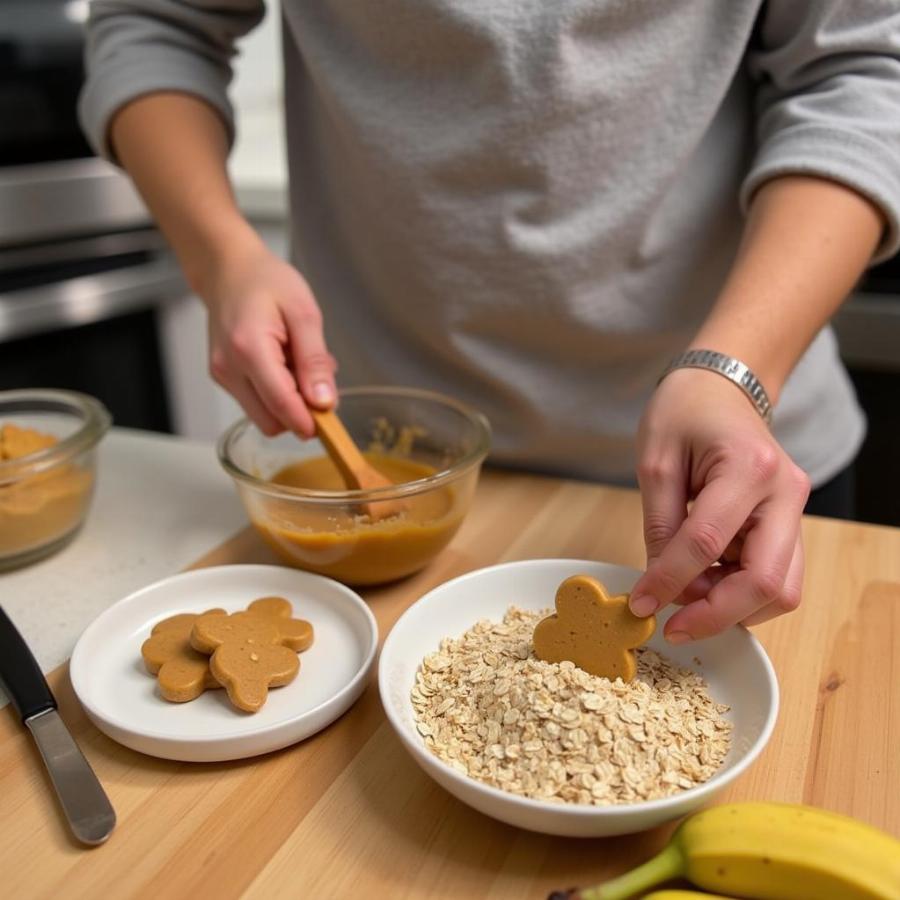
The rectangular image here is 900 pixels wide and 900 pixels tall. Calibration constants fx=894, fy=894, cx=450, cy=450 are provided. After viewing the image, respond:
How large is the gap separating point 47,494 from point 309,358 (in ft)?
0.93

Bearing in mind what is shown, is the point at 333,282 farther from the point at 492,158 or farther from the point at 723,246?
the point at 723,246

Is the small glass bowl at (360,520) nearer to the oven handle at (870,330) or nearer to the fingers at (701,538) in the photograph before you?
the fingers at (701,538)

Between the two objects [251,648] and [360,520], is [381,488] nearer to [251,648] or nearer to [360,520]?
[360,520]

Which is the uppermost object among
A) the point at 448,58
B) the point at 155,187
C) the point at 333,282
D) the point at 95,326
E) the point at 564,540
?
the point at 448,58

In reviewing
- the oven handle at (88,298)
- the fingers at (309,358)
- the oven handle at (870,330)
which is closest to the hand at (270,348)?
the fingers at (309,358)

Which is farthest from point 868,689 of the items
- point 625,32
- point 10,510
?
point 10,510

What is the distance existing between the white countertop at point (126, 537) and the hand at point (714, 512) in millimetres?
454

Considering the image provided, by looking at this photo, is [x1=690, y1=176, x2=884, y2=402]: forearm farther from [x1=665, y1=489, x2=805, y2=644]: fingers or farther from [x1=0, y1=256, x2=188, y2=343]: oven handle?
[x1=0, y1=256, x2=188, y2=343]: oven handle

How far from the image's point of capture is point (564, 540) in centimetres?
86

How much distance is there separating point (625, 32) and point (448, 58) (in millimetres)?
165

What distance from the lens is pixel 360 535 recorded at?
746 millimetres

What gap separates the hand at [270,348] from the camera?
31.0 inches

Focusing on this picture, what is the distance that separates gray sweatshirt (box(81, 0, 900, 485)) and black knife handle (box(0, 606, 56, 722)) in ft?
1.61

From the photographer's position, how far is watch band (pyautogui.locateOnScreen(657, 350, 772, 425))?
0.69 meters
